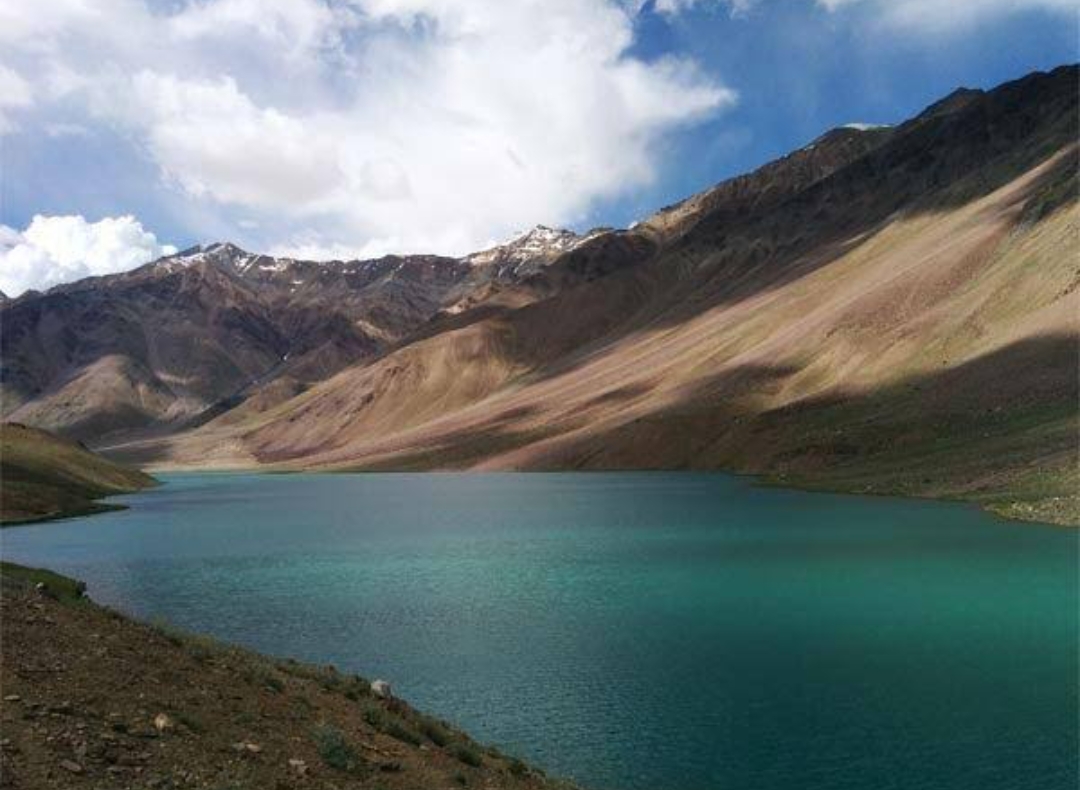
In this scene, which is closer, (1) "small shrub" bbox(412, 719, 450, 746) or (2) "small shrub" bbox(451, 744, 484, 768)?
(2) "small shrub" bbox(451, 744, 484, 768)

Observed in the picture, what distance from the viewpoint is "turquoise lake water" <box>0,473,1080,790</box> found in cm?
2406

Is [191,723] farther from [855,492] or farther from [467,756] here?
[855,492]

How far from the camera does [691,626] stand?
37.9 metres

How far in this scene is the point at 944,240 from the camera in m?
170

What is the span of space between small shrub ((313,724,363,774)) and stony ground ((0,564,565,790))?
0.11ft

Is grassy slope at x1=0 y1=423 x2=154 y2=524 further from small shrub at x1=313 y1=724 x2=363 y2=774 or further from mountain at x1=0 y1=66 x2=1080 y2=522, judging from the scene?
small shrub at x1=313 y1=724 x2=363 y2=774

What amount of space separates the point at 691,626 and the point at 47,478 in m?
98.4

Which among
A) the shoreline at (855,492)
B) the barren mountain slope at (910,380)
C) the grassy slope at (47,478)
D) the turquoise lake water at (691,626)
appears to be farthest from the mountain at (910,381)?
the grassy slope at (47,478)

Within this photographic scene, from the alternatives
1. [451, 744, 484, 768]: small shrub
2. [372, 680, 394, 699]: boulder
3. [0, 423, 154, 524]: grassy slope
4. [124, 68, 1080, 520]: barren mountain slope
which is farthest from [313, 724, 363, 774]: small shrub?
[0, 423, 154, 524]: grassy slope

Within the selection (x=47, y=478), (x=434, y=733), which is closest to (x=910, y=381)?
(x=47, y=478)

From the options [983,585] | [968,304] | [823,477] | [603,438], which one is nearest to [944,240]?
[968,304]

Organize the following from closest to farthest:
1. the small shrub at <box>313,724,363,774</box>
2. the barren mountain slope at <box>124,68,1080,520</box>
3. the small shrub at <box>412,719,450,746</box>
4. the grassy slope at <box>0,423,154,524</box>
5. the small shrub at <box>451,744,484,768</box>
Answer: the small shrub at <box>313,724,363,774</box> → the small shrub at <box>451,744,484,768</box> → the small shrub at <box>412,719,450,746</box> → the barren mountain slope at <box>124,68,1080,520</box> → the grassy slope at <box>0,423,154,524</box>

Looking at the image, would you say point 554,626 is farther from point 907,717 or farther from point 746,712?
point 907,717

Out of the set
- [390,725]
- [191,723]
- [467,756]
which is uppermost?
[191,723]
